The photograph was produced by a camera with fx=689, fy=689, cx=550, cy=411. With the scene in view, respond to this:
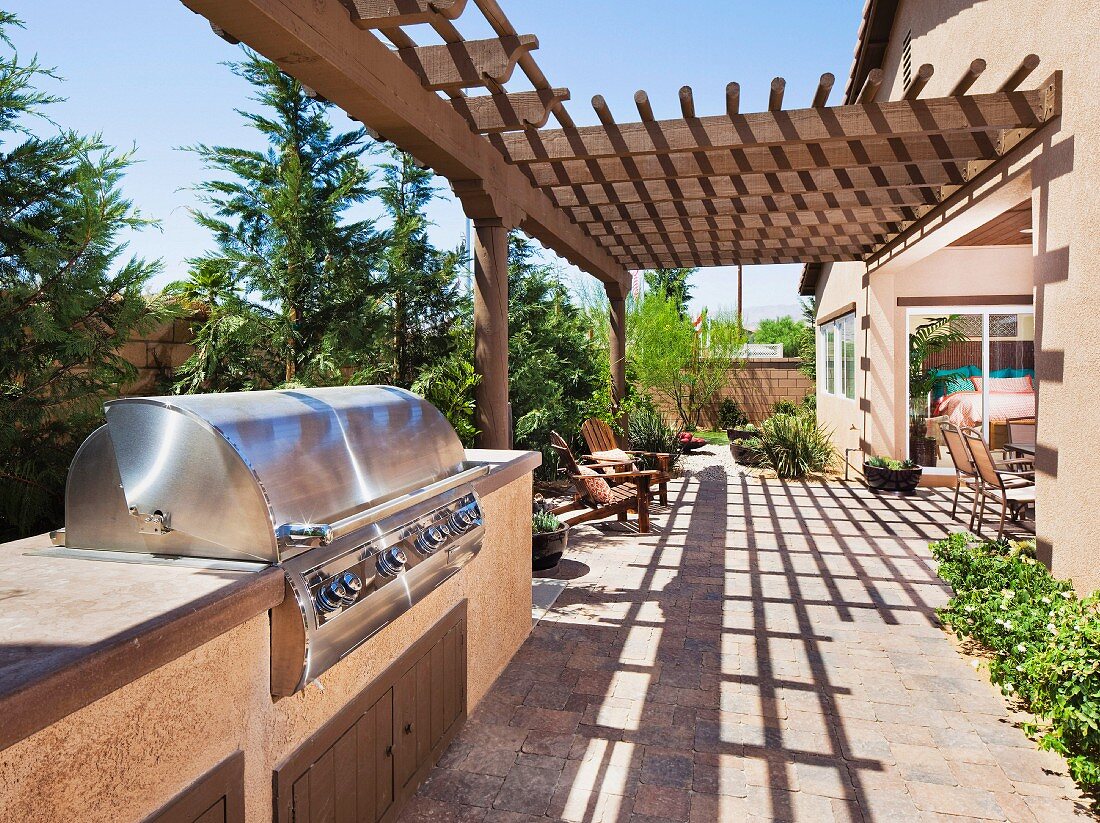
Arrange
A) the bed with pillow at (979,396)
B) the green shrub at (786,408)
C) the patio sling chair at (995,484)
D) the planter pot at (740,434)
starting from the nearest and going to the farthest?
the patio sling chair at (995,484) < the bed with pillow at (979,396) < the planter pot at (740,434) < the green shrub at (786,408)

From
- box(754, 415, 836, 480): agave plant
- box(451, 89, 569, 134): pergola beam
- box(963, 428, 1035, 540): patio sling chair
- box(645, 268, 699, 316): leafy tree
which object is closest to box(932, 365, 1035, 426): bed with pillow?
box(754, 415, 836, 480): agave plant

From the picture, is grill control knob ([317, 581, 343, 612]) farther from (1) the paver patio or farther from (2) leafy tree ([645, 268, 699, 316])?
(2) leafy tree ([645, 268, 699, 316])

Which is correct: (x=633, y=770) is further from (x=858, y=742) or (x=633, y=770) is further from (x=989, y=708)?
(x=989, y=708)

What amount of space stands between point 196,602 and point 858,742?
2799mm

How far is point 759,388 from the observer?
55.4 feet

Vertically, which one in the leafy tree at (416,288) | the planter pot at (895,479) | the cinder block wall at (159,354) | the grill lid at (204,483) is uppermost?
the leafy tree at (416,288)

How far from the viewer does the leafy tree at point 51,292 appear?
2547 millimetres

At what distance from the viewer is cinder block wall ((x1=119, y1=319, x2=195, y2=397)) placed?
13.6 feet

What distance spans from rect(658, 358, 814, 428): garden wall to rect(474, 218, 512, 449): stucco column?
12.1 m

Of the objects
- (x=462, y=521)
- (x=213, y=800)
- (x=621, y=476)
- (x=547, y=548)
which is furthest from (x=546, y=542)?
(x=213, y=800)

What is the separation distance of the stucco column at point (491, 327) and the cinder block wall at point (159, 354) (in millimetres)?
1950

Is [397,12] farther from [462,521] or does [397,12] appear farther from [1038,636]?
[1038,636]

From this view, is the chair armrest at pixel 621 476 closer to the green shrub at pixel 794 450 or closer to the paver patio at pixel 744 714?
the paver patio at pixel 744 714

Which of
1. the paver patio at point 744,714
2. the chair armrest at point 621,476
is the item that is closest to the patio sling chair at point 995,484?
the paver patio at point 744,714
